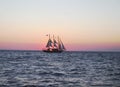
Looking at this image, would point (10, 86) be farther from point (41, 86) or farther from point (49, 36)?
point (49, 36)

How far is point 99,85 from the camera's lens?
3216 cm

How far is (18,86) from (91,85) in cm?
821

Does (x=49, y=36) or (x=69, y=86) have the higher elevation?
(x=49, y=36)

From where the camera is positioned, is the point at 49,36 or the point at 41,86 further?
the point at 49,36

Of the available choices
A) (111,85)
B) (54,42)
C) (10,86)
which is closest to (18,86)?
(10,86)

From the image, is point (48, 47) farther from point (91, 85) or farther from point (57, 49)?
point (91, 85)

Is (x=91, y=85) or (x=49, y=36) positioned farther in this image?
(x=49, y=36)

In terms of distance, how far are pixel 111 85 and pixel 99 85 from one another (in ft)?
4.50

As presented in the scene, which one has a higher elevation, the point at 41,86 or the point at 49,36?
the point at 49,36

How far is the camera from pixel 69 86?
31.7 m

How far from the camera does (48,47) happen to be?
176 metres

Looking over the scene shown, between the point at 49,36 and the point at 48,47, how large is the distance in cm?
717

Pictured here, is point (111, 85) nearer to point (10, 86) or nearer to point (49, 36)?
point (10, 86)

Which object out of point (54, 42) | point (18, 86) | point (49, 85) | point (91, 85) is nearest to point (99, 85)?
point (91, 85)
